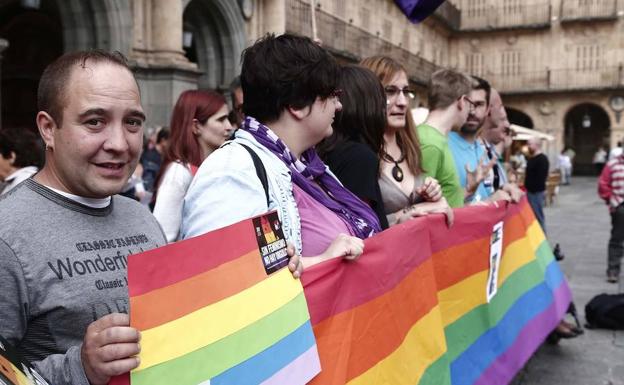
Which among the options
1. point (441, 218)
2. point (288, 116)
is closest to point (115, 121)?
point (288, 116)

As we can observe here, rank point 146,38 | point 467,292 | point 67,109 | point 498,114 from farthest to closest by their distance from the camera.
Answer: point 146,38 → point 498,114 → point 467,292 → point 67,109

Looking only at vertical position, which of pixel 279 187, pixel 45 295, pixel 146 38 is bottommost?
pixel 45 295

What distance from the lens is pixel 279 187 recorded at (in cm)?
241

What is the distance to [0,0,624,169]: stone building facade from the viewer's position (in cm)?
1266

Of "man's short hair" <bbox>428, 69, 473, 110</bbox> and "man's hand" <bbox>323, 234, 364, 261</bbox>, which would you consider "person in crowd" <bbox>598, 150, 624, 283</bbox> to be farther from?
"man's hand" <bbox>323, 234, 364, 261</bbox>

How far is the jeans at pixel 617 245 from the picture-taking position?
891 centimetres

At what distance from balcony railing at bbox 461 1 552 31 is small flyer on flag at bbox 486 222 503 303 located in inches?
1634

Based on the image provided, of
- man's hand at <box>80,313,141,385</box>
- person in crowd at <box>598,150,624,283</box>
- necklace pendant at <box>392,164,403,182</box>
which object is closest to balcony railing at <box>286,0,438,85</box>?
person in crowd at <box>598,150,624,283</box>

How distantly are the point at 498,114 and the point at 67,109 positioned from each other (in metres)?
5.33

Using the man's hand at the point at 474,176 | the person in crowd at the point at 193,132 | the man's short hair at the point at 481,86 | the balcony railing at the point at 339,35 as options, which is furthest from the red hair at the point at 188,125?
the balcony railing at the point at 339,35

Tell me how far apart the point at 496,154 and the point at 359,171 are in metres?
3.02

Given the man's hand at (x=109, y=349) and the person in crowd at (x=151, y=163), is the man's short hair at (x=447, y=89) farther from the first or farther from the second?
the person in crowd at (x=151, y=163)

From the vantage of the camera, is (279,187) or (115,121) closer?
(115,121)

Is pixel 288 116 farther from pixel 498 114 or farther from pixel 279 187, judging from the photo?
pixel 498 114
